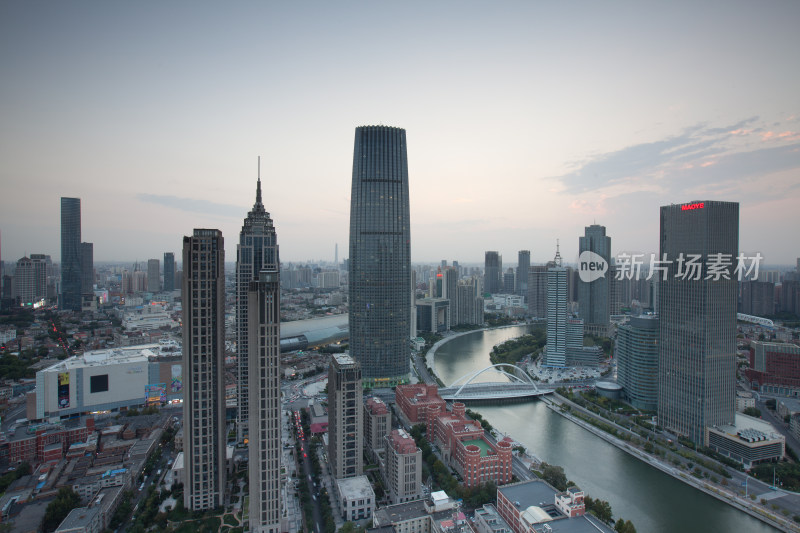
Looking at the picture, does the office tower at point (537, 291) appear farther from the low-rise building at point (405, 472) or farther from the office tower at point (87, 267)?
the office tower at point (87, 267)

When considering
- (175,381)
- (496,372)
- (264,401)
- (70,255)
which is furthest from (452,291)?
(70,255)

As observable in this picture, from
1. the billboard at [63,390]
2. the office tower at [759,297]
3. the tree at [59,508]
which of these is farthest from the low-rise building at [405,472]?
the office tower at [759,297]

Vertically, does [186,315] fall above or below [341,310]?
above

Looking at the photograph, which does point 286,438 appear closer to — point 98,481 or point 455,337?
point 98,481

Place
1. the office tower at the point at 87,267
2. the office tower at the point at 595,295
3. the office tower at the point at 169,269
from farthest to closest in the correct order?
the office tower at the point at 169,269 → the office tower at the point at 87,267 → the office tower at the point at 595,295

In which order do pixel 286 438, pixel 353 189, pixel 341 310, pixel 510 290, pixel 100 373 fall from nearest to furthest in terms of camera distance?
pixel 286 438, pixel 100 373, pixel 353 189, pixel 341 310, pixel 510 290

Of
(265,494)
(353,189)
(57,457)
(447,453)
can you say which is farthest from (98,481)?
(353,189)
